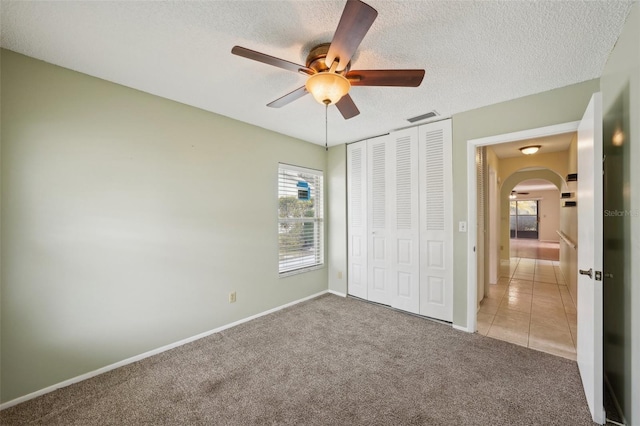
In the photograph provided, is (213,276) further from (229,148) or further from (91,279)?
(229,148)

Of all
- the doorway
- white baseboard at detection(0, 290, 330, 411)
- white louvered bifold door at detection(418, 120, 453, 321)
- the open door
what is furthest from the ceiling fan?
white baseboard at detection(0, 290, 330, 411)

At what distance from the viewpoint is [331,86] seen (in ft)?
5.37

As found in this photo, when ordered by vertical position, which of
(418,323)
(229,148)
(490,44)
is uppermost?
(490,44)

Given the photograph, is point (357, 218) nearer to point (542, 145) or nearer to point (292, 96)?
point (292, 96)

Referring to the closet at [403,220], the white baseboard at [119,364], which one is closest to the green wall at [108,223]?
the white baseboard at [119,364]

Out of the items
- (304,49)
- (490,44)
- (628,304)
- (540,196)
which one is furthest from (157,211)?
(540,196)

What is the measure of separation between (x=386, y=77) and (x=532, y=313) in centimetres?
367

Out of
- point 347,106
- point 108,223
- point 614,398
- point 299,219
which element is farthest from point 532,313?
point 108,223

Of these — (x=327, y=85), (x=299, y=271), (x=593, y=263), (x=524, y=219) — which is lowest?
(x=299, y=271)

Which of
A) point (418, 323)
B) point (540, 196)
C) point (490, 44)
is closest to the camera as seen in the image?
point (490, 44)

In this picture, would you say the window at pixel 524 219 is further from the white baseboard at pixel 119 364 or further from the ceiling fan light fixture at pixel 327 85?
the ceiling fan light fixture at pixel 327 85

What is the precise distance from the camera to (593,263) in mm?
1654

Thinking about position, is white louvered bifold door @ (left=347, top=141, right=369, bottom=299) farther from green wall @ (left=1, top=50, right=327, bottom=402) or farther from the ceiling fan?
the ceiling fan

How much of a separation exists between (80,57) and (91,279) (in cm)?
174
